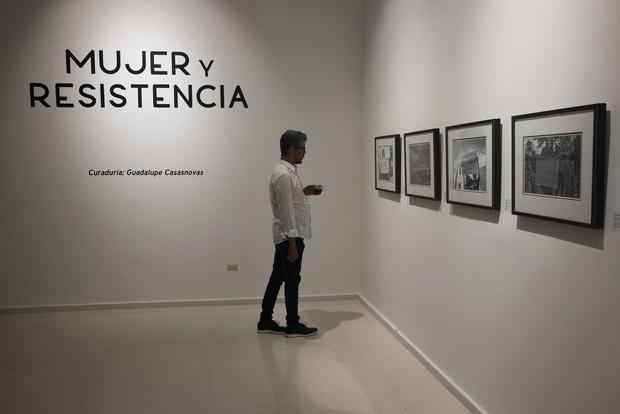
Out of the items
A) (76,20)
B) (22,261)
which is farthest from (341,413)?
(76,20)

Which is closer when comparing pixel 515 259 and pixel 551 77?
pixel 551 77

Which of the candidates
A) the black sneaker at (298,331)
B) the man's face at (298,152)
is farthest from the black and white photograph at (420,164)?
the black sneaker at (298,331)

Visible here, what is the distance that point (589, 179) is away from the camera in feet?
7.66

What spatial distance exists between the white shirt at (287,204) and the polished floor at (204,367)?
945 millimetres

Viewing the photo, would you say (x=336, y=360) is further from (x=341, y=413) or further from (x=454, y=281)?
(x=454, y=281)

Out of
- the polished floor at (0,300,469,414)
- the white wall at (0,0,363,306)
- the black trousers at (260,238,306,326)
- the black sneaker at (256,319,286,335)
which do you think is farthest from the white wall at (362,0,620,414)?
the white wall at (0,0,363,306)

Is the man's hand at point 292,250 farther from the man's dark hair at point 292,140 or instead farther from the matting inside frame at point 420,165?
the matting inside frame at point 420,165

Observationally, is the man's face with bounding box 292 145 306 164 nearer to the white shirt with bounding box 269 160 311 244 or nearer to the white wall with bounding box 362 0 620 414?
the white shirt with bounding box 269 160 311 244

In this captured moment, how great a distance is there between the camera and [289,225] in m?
4.73

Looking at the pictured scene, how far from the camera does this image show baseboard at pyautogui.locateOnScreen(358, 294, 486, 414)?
350 centimetres

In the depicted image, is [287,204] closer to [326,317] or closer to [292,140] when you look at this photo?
[292,140]

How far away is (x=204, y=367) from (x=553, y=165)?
2.95 metres

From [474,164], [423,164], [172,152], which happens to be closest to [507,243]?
[474,164]

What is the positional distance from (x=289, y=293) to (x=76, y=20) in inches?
137
